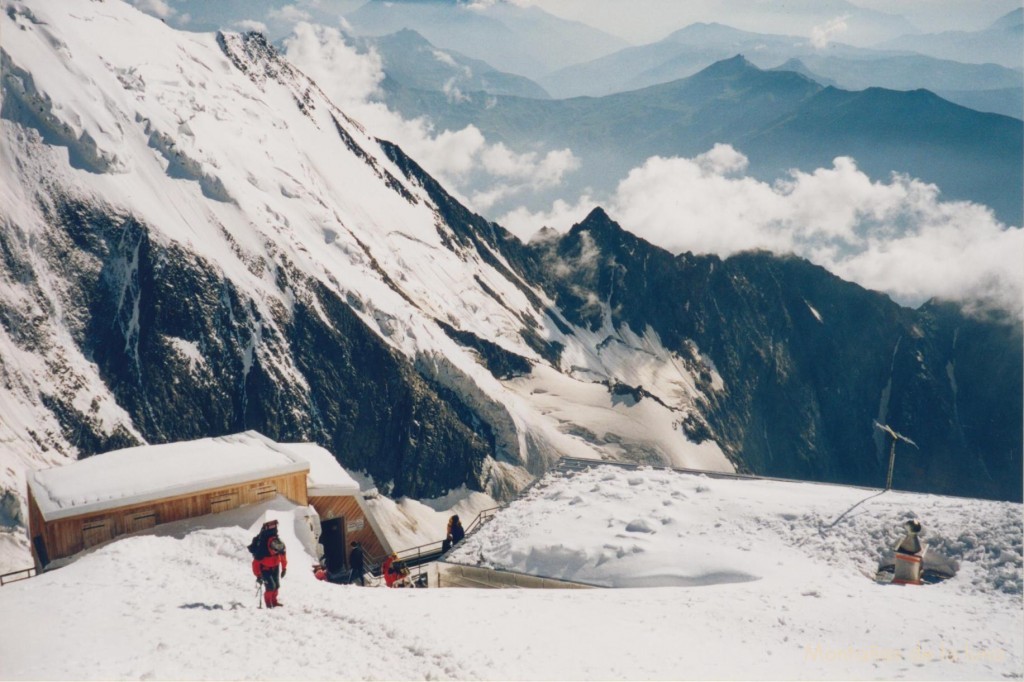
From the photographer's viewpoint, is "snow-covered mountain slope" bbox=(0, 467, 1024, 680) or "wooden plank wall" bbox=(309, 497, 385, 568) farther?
"wooden plank wall" bbox=(309, 497, 385, 568)

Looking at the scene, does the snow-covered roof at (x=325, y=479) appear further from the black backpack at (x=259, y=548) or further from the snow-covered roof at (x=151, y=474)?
the black backpack at (x=259, y=548)

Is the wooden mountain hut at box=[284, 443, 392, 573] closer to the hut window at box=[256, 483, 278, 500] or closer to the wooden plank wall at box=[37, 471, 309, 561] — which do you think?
the hut window at box=[256, 483, 278, 500]

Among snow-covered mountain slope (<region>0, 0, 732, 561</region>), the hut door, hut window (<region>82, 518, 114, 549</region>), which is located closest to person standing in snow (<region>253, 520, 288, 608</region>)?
hut window (<region>82, 518, 114, 549</region>)

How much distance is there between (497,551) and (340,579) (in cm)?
855

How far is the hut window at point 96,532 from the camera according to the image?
27.7 m

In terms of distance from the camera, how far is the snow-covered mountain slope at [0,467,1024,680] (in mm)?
17375

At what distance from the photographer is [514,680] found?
1677 cm

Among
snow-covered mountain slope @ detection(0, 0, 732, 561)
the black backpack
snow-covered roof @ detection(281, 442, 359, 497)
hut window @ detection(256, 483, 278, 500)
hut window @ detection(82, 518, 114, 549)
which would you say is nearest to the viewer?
the black backpack

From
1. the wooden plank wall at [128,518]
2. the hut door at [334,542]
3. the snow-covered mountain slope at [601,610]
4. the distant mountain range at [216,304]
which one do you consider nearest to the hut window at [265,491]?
the wooden plank wall at [128,518]

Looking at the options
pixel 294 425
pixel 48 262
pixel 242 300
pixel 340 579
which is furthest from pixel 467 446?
pixel 340 579

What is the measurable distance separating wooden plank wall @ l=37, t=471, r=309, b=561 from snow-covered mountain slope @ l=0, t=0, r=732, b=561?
55289mm

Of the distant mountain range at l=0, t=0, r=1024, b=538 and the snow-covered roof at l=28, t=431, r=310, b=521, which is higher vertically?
the distant mountain range at l=0, t=0, r=1024, b=538

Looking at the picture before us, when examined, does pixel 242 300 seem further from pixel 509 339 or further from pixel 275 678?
pixel 275 678

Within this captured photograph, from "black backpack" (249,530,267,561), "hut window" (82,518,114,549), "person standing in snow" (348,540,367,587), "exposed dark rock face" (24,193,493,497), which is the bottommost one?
"person standing in snow" (348,540,367,587)
